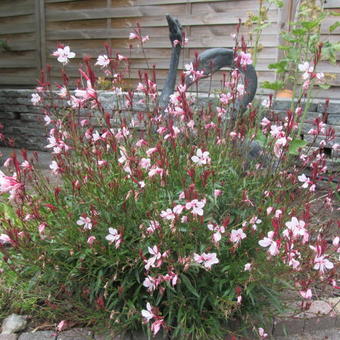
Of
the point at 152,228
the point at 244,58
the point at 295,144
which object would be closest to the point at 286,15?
the point at 295,144

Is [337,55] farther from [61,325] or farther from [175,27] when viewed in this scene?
[61,325]

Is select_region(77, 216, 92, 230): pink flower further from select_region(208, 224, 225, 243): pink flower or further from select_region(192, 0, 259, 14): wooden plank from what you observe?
select_region(192, 0, 259, 14): wooden plank

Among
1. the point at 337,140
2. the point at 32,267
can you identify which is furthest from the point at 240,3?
the point at 32,267

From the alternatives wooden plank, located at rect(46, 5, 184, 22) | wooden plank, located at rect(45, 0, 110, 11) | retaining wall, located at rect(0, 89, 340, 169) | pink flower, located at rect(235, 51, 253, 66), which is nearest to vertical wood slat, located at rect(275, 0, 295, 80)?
wooden plank, located at rect(46, 5, 184, 22)

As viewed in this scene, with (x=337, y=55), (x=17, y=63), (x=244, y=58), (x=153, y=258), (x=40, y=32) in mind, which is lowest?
(x=153, y=258)

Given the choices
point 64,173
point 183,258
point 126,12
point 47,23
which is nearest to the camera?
point 183,258

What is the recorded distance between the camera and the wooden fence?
211 inches

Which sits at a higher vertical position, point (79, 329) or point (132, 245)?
point (132, 245)

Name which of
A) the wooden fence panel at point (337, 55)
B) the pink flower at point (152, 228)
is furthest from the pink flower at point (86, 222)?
the wooden fence panel at point (337, 55)

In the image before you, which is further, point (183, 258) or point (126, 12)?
point (126, 12)

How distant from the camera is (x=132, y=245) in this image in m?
2.07

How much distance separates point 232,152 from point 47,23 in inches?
220

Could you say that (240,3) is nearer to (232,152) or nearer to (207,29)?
(207,29)

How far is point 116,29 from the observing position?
6.46 meters
